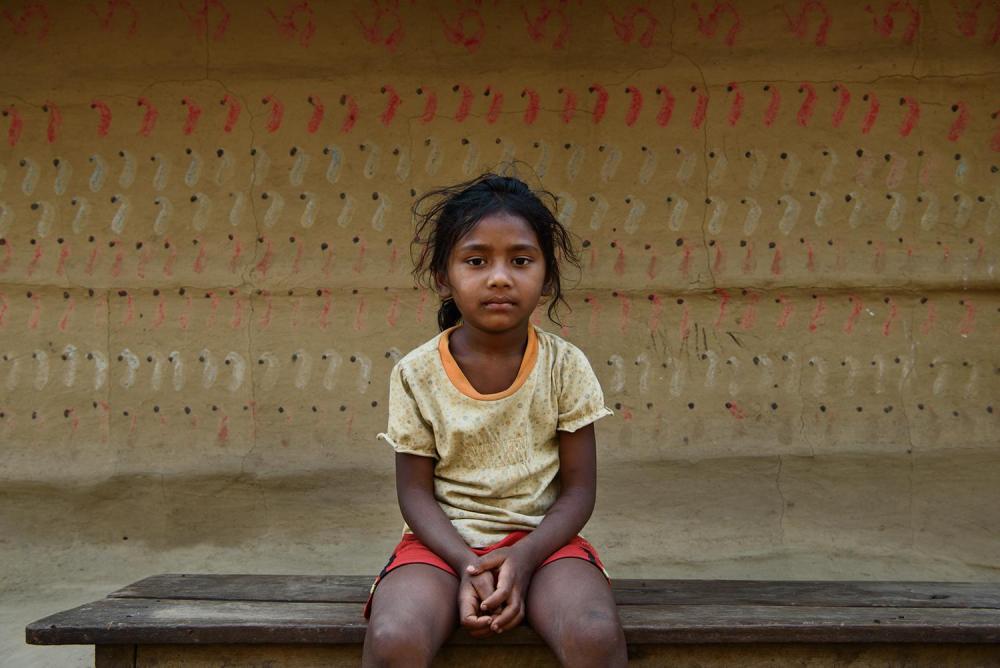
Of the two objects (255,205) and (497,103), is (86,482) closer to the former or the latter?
(255,205)

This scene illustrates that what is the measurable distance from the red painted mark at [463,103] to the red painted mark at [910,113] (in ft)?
5.06

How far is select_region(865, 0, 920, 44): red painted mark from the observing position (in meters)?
3.32

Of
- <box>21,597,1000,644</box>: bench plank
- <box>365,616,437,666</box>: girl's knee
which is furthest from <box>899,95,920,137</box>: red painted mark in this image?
<box>365,616,437,666</box>: girl's knee

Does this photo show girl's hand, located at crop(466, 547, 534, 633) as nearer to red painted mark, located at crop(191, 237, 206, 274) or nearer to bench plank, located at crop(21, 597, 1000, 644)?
bench plank, located at crop(21, 597, 1000, 644)

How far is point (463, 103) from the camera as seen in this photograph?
3.39 m

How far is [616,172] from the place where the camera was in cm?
338

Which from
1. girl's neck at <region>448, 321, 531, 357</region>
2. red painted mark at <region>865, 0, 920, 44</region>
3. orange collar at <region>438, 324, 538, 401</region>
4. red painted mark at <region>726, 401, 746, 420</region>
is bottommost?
red painted mark at <region>726, 401, 746, 420</region>

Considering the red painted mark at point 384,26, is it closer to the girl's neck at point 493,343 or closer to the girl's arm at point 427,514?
the girl's neck at point 493,343

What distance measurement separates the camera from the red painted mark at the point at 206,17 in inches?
135

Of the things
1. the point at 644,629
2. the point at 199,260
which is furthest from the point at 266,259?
the point at 644,629

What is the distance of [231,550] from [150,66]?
1.80 m

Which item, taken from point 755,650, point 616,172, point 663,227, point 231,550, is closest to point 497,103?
point 616,172

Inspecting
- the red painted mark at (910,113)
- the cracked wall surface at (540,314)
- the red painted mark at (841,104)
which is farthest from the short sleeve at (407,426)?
the red painted mark at (910,113)

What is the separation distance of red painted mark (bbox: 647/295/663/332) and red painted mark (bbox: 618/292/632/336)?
80 millimetres
